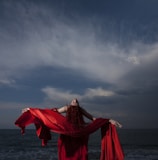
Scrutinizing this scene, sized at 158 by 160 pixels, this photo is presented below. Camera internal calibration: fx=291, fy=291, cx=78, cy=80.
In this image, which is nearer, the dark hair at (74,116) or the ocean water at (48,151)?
the dark hair at (74,116)

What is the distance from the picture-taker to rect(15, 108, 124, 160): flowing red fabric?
7.18 metres

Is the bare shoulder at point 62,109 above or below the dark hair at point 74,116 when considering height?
above

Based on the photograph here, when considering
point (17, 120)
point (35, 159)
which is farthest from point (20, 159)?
point (17, 120)

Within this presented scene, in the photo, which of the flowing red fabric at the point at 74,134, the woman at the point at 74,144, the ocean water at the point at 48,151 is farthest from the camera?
the ocean water at the point at 48,151

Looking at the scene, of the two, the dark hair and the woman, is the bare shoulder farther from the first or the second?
the dark hair

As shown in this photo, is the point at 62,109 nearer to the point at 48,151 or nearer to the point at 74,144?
the point at 74,144

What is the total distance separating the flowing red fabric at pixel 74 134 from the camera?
718cm

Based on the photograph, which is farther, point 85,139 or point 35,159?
point 35,159

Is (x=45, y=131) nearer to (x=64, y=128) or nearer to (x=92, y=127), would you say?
(x=64, y=128)

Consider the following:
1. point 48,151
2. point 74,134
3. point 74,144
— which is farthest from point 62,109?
point 48,151

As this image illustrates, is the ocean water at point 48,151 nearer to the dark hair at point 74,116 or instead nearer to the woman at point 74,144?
the woman at point 74,144

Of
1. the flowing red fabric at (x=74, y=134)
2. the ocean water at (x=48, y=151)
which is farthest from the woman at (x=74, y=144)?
the ocean water at (x=48, y=151)

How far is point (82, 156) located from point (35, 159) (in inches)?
912

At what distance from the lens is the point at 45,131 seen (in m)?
7.77
